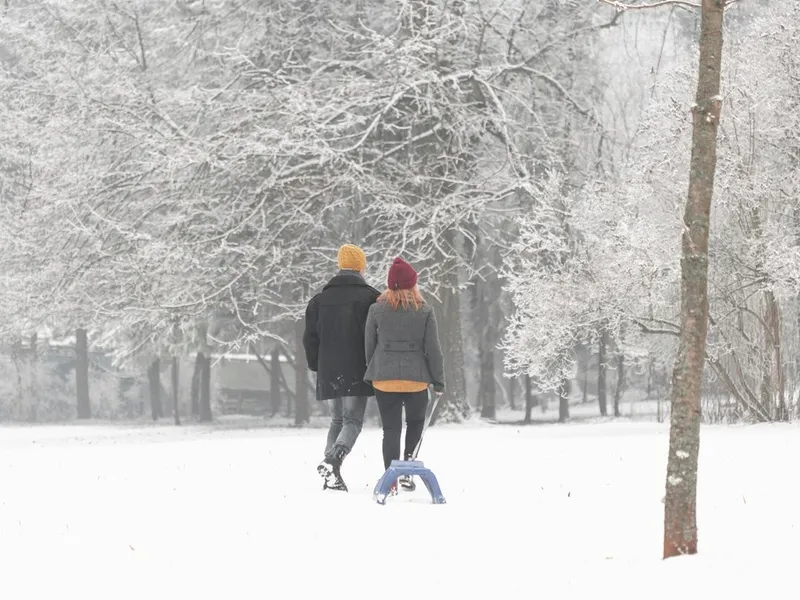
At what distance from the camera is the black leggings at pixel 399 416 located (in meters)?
8.84

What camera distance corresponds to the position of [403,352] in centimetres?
870

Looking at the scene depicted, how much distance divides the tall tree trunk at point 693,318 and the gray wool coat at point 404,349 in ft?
8.93

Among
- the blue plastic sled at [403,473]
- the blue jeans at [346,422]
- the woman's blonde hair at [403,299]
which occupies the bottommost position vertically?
the blue plastic sled at [403,473]

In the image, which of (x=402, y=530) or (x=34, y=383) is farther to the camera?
(x=34, y=383)

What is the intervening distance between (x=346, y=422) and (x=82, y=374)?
108ft

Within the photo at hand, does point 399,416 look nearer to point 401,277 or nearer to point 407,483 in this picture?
point 407,483

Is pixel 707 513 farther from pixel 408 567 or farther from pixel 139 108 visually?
pixel 139 108

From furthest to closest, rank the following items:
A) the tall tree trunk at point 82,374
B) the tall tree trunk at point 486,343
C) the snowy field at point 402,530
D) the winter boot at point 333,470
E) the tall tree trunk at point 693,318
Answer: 1. the tall tree trunk at point 82,374
2. the tall tree trunk at point 486,343
3. the winter boot at point 333,470
4. the tall tree trunk at point 693,318
5. the snowy field at point 402,530

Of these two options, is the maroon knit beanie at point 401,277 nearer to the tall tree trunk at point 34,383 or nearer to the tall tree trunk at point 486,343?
the tall tree trunk at point 486,343

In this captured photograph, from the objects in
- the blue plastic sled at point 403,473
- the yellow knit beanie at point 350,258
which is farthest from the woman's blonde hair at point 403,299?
the blue plastic sled at point 403,473

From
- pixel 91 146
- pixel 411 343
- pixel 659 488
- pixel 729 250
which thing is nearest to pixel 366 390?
pixel 411 343

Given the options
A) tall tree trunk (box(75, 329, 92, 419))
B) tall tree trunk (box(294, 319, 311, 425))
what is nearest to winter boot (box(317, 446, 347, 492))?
tall tree trunk (box(294, 319, 311, 425))

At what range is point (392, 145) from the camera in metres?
21.4

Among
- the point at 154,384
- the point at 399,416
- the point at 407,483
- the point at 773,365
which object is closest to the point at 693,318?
the point at 399,416
